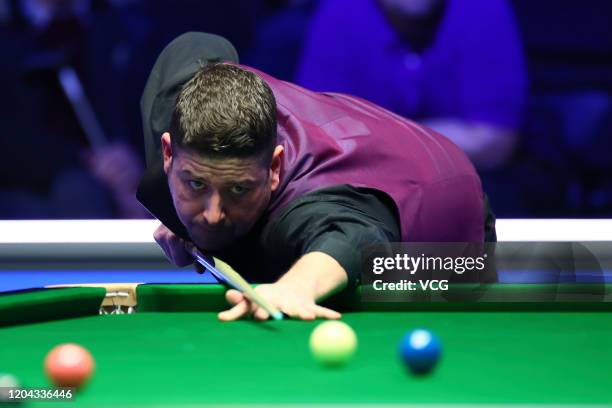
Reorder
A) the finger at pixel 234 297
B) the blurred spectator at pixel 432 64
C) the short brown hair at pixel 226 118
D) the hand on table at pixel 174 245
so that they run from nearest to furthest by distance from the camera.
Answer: the finger at pixel 234 297
the short brown hair at pixel 226 118
the hand on table at pixel 174 245
the blurred spectator at pixel 432 64

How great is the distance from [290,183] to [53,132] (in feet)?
12.7

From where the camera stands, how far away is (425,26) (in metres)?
6.17

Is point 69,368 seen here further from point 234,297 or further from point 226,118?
point 226,118

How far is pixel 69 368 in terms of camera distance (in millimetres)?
1724

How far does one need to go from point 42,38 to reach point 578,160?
3262 mm

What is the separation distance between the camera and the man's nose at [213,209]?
2834 mm

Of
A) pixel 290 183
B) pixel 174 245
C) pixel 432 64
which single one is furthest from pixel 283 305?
pixel 432 64

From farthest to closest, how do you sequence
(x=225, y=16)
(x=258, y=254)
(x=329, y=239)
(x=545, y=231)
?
(x=225, y=16) → (x=545, y=231) → (x=258, y=254) → (x=329, y=239)

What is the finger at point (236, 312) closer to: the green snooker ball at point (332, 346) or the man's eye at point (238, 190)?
the man's eye at point (238, 190)

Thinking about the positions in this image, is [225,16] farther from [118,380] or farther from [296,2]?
[118,380]

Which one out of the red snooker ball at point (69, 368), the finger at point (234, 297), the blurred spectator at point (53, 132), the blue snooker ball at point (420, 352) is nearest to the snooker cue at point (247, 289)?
the finger at point (234, 297)

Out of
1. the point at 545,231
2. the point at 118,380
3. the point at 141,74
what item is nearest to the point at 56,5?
the point at 141,74

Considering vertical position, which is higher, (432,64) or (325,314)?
(432,64)

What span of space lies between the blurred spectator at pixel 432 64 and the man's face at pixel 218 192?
3.13 meters
